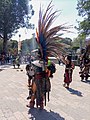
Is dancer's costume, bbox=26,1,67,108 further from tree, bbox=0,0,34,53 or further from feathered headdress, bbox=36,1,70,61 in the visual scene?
tree, bbox=0,0,34,53

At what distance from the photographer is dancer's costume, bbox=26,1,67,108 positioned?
560 cm

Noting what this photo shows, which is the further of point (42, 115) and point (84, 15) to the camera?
point (84, 15)

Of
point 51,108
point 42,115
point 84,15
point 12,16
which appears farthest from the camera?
point 12,16

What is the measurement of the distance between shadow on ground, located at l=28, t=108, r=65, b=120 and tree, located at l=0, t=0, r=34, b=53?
101ft

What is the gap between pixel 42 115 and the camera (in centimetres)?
559

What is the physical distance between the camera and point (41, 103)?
592 cm

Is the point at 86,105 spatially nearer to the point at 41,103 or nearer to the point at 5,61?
the point at 41,103

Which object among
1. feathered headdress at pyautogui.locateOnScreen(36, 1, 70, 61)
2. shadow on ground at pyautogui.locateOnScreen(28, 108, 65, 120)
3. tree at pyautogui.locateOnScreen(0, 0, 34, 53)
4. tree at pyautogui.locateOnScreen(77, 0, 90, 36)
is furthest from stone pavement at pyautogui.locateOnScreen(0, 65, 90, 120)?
tree at pyautogui.locateOnScreen(0, 0, 34, 53)

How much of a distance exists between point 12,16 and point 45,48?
1250 inches

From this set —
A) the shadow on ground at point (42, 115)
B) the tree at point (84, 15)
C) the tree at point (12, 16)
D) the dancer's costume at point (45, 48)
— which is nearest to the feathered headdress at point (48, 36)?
the dancer's costume at point (45, 48)

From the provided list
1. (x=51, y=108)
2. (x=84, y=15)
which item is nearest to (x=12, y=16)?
(x=84, y=15)

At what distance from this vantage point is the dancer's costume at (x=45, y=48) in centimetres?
560

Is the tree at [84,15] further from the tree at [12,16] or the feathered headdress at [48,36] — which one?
the feathered headdress at [48,36]

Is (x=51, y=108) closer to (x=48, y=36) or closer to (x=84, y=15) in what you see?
(x=48, y=36)
